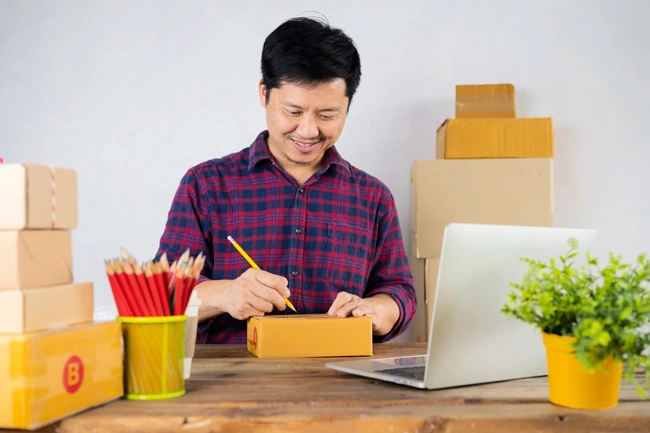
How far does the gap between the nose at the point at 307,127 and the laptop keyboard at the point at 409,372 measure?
38.9 inches

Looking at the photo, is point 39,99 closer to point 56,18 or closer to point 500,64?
point 56,18

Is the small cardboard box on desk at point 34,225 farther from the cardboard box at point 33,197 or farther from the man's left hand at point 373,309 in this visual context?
the man's left hand at point 373,309

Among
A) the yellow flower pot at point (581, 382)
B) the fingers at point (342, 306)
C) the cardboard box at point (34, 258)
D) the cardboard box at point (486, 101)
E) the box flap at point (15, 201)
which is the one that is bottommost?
the yellow flower pot at point (581, 382)

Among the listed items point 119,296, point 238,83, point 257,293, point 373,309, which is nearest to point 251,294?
point 257,293

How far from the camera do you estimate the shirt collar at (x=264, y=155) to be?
→ 2.15m

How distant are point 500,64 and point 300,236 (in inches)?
54.6

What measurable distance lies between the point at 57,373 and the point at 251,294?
0.76 meters

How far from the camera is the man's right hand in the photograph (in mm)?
1586

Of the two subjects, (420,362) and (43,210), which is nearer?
(43,210)

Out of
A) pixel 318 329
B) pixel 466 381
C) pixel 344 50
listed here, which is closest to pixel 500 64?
pixel 344 50

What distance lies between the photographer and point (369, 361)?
125cm

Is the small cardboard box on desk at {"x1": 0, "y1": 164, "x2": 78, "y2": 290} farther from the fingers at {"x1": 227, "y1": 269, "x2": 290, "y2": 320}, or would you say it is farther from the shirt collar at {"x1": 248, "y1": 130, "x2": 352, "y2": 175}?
the shirt collar at {"x1": 248, "y1": 130, "x2": 352, "y2": 175}

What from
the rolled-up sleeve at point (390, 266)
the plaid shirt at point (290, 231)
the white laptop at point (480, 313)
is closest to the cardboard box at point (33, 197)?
the white laptop at point (480, 313)

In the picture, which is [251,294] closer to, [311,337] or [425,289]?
[311,337]
